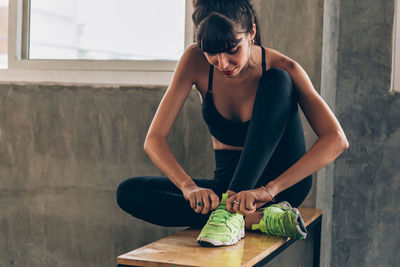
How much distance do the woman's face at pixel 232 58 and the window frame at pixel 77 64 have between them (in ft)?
2.42

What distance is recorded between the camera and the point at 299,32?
201cm

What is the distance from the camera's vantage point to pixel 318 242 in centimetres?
194

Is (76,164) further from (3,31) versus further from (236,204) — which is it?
(236,204)

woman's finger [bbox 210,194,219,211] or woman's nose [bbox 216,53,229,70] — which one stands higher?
woman's nose [bbox 216,53,229,70]

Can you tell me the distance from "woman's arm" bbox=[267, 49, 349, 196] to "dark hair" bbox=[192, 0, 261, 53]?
0.83ft

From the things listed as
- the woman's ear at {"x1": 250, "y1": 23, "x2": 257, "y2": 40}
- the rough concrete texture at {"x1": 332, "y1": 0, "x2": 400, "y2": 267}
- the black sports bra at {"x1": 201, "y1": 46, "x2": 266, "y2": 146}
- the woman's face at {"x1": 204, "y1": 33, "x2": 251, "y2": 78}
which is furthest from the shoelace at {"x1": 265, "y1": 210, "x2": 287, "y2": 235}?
the rough concrete texture at {"x1": 332, "y1": 0, "x2": 400, "y2": 267}

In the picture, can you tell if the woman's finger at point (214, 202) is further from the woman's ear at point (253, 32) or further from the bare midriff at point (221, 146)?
the woman's ear at point (253, 32)

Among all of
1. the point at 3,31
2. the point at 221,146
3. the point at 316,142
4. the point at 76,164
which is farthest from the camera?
the point at 3,31

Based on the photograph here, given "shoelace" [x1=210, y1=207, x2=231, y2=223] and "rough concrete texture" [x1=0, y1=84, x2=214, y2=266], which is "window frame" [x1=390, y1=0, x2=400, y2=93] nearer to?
"rough concrete texture" [x1=0, y1=84, x2=214, y2=266]

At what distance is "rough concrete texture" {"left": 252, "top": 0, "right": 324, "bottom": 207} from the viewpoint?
1.99 meters

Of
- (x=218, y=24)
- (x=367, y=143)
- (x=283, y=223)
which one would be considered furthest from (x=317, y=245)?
(x=218, y=24)

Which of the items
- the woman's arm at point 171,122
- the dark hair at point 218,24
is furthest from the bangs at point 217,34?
the woman's arm at point 171,122

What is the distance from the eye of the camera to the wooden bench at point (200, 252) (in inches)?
41.6

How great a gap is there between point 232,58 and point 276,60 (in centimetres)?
→ 26
